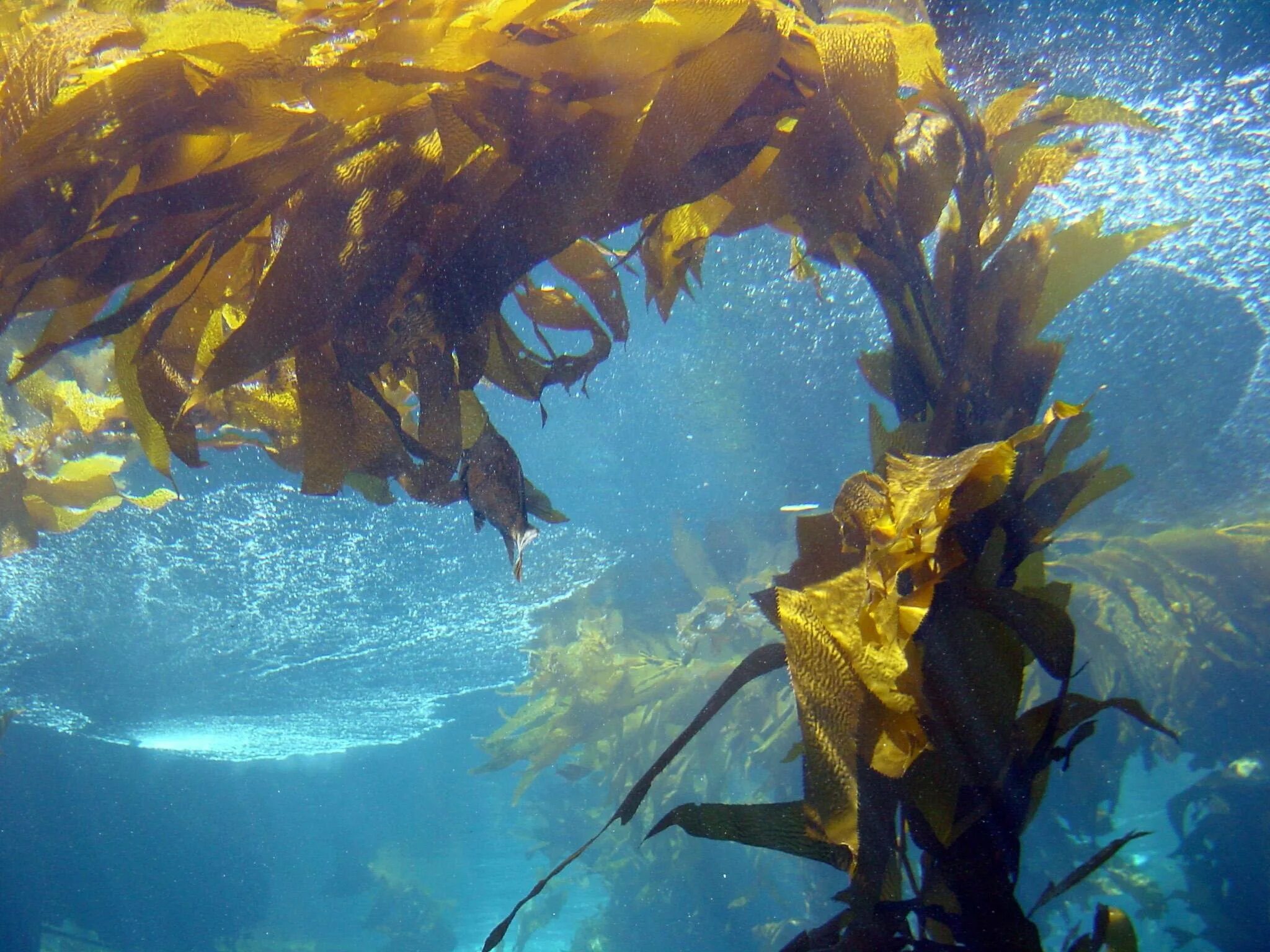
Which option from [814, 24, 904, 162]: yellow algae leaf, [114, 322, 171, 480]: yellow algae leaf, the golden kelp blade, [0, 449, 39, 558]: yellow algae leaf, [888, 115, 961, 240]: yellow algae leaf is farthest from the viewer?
[0, 449, 39, 558]: yellow algae leaf

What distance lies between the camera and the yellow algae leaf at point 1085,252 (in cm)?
153

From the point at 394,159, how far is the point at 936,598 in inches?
50.8

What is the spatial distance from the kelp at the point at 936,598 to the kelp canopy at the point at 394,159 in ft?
0.62

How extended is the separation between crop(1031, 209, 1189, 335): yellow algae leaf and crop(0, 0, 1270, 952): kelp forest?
0.01m

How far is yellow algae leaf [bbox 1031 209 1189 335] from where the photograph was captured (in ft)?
5.01

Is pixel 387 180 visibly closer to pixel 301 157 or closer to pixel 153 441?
pixel 301 157

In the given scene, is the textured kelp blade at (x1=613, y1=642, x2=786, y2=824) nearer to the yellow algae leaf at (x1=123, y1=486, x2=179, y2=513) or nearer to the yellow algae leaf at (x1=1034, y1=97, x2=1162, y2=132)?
the yellow algae leaf at (x1=1034, y1=97, x2=1162, y2=132)

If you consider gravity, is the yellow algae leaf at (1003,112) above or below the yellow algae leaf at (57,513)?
below

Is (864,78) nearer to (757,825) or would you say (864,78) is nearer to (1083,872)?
(757,825)

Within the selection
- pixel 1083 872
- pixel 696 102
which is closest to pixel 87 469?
pixel 696 102

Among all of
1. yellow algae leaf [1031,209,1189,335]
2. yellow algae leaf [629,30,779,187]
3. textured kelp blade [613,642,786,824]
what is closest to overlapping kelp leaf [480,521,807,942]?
yellow algae leaf [1031,209,1189,335]

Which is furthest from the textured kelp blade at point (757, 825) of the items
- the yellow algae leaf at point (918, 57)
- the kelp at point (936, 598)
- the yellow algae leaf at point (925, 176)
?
the yellow algae leaf at point (918, 57)

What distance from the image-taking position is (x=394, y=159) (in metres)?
1.27

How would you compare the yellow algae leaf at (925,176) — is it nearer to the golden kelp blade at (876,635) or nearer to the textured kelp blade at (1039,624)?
the golden kelp blade at (876,635)
